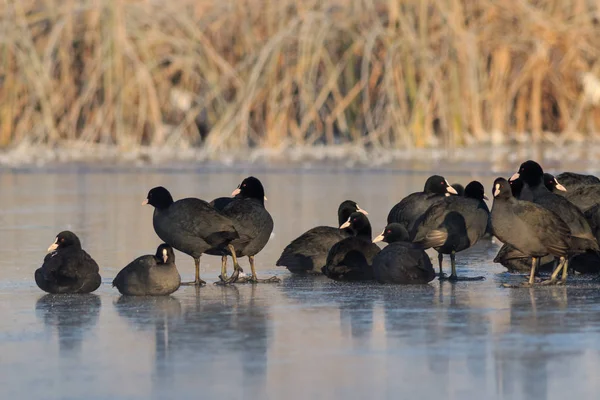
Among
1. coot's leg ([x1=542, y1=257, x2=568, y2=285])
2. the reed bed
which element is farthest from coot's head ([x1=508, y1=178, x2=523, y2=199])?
the reed bed

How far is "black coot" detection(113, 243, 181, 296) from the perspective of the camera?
8.49 metres

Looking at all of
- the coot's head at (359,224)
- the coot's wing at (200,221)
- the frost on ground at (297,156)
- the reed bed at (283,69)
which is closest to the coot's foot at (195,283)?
the coot's wing at (200,221)

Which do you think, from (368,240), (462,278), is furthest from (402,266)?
(368,240)

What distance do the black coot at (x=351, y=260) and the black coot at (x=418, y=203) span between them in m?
0.99

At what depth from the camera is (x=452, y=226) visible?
9461 mm

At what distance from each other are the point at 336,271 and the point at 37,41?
53.6 ft

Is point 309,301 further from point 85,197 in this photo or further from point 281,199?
point 85,197

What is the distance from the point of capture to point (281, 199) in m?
15.4

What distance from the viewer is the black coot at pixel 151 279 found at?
8492mm

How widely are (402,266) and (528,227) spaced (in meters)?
0.84

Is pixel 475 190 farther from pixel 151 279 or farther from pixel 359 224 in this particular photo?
pixel 151 279

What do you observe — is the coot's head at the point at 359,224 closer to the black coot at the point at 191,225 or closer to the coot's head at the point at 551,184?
the black coot at the point at 191,225

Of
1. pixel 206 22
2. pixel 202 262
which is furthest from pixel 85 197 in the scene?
pixel 206 22

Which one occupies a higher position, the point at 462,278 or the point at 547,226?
the point at 547,226
